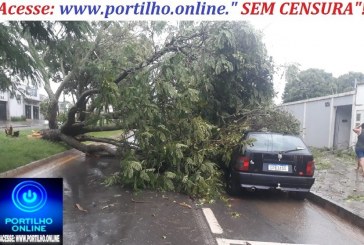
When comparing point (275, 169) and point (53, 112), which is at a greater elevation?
point (53, 112)

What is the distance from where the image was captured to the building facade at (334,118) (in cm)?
1431

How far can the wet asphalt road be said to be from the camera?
4.49m

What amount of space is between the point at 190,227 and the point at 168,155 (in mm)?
2516

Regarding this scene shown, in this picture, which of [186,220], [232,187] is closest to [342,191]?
[232,187]

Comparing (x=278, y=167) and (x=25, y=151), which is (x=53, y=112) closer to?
(x=25, y=151)

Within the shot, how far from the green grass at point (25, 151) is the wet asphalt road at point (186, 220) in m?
2.52

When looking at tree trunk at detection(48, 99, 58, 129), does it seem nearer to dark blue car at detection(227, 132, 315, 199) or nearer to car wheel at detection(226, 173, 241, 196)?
car wheel at detection(226, 173, 241, 196)

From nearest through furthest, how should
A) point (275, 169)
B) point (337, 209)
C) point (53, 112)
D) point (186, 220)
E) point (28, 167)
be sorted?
1. point (186, 220)
2. point (337, 209)
3. point (275, 169)
4. point (28, 167)
5. point (53, 112)

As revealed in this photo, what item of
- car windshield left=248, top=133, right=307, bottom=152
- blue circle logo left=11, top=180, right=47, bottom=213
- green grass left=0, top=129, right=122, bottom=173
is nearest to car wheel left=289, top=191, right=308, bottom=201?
car windshield left=248, top=133, right=307, bottom=152

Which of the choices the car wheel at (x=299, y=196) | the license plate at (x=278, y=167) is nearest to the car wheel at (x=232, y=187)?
the license plate at (x=278, y=167)

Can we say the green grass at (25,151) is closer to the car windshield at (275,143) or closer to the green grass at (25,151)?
the green grass at (25,151)

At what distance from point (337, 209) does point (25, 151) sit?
9.30 metres

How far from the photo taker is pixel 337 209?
6.23 m

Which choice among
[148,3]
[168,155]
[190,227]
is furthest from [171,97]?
[190,227]
